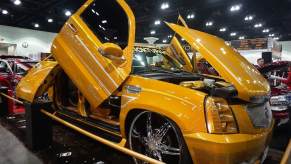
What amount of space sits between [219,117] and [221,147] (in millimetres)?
254

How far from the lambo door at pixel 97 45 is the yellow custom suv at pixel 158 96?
0.01 m

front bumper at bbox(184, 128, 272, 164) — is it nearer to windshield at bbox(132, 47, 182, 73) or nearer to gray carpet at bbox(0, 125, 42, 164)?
windshield at bbox(132, 47, 182, 73)

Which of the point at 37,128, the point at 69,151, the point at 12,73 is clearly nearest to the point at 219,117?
the point at 69,151

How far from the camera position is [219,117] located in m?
1.95

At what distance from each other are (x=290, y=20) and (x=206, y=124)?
1891 cm

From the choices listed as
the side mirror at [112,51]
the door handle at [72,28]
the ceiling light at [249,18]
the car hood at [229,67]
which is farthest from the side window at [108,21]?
→ the ceiling light at [249,18]

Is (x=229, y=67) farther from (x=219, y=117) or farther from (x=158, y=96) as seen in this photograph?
(x=158, y=96)

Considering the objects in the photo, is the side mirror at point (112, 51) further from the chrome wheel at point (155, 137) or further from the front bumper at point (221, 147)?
the front bumper at point (221, 147)

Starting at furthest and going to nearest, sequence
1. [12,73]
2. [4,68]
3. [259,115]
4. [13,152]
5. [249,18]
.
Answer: [249,18]
[4,68]
[12,73]
[13,152]
[259,115]

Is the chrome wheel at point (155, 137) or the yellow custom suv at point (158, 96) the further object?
the chrome wheel at point (155, 137)

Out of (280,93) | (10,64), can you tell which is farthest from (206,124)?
(10,64)

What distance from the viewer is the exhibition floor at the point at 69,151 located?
3066mm

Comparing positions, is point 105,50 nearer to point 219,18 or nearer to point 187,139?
point 187,139

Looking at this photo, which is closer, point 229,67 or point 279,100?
point 229,67
